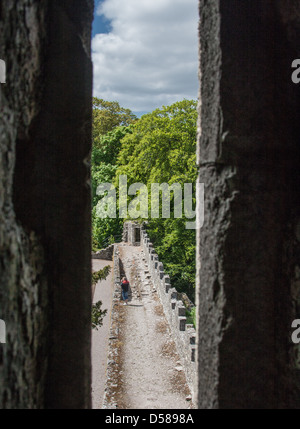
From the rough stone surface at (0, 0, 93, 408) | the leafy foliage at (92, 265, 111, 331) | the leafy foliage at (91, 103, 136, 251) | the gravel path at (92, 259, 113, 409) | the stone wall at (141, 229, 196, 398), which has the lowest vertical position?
the gravel path at (92, 259, 113, 409)

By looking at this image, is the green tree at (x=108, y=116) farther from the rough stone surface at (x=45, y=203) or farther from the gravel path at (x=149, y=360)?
the rough stone surface at (x=45, y=203)

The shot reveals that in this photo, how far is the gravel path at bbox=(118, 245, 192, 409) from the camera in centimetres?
950

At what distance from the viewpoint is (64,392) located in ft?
5.75

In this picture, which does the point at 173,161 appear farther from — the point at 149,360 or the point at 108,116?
the point at 108,116

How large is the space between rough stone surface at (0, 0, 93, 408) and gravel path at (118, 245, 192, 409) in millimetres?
8134

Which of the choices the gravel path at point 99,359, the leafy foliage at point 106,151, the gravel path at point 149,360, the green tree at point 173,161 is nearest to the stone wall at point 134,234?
the leafy foliage at point 106,151

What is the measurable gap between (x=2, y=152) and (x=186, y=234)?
15.3 meters

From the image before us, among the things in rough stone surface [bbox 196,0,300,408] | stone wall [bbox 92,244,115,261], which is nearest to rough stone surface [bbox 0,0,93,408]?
rough stone surface [bbox 196,0,300,408]

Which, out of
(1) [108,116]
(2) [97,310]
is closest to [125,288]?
(2) [97,310]

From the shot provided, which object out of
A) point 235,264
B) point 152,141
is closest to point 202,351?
point 235,264

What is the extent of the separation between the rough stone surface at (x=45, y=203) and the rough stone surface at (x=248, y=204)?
0.54 metres

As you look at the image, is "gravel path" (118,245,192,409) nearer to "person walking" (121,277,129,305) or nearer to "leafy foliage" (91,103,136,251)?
"person walking" (121,277,129,305)

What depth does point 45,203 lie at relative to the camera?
172 centimetres
